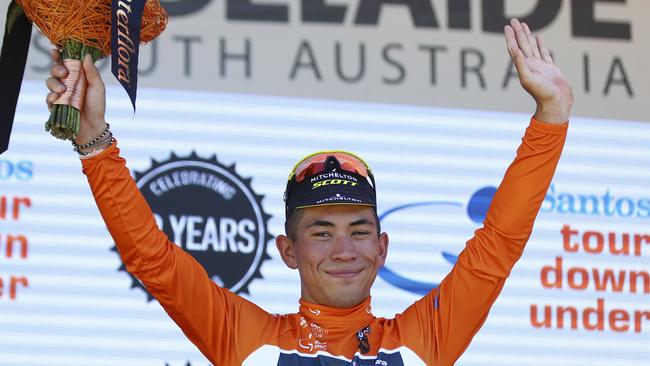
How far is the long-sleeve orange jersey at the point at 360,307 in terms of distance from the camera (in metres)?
3.18

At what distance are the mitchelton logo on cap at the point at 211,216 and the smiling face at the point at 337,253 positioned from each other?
3.99 ft

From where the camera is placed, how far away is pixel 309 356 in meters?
3.24

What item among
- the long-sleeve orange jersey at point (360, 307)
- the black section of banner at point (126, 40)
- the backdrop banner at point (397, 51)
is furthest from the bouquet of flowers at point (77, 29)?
the backdrop banner at point (397, 51)

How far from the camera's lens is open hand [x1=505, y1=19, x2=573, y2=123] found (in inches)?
125

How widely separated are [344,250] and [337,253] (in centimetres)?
2

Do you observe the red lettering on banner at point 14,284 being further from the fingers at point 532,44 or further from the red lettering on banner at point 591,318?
the fingers at point 532,44

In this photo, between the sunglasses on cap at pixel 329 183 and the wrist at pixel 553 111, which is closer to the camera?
the wrist at pixel 553 111

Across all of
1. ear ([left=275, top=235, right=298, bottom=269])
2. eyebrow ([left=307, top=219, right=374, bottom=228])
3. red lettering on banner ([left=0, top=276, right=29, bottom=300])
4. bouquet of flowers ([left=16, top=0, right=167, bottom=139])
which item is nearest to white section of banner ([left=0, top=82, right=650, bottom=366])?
red lettering on banner ([left=0, top=276, right=29, bottom=300])

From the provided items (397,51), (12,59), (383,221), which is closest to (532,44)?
(12,59)

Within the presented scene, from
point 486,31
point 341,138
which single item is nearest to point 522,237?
point 341,138

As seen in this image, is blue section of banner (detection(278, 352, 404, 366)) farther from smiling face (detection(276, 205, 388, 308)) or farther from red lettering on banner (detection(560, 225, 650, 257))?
red lettering on banner (detection(560, 225, 650, 257))

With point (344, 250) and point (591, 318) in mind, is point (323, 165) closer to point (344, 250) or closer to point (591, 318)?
point (344, 250)

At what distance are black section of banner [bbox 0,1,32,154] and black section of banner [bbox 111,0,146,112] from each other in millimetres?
310

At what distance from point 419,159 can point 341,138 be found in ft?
0.90
